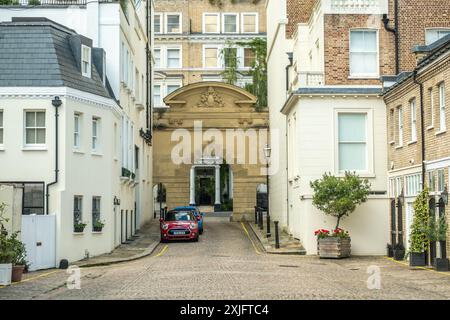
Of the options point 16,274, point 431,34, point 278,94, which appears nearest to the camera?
point 16,274

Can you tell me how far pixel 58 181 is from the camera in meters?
28.1

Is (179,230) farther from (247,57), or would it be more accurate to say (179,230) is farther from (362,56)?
(247,57)

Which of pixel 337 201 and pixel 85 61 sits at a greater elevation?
pixel 85 61

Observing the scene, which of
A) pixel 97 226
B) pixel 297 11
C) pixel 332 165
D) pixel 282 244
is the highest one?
pixel 297 11

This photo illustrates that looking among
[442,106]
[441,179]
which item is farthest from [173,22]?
[441,179]

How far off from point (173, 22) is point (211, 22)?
354 cm

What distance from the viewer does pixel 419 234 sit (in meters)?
25.5

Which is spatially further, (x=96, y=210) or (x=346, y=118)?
(x=346, y=118)

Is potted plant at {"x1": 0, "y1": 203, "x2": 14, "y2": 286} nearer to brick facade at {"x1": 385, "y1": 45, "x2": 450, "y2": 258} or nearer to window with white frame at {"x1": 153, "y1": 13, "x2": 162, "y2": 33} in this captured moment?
brick facade at {"x1": 385, "y1": 45, "x2": 450, "y2": 258}

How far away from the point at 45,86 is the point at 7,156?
8.85 feet

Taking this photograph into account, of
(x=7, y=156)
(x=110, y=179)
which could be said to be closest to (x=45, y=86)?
(x=7, y=156)

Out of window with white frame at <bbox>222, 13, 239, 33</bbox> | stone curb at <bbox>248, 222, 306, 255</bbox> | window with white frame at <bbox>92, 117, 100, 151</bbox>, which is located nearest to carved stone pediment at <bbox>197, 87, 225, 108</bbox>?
stone curb at <bbox>248, 222, 306, 255</bbox>

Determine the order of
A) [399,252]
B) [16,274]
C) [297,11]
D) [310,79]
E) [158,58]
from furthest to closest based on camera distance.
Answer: [158,58] < [297,11] < [310,79] < [399,252] < [16,274]

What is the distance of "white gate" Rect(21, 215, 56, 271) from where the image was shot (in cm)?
2555
